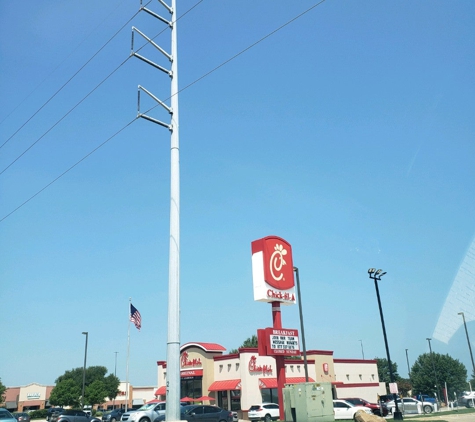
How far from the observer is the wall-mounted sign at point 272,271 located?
26891 mm

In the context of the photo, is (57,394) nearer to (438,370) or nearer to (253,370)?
(253,370)

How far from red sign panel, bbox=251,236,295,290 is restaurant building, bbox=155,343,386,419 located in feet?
60.3

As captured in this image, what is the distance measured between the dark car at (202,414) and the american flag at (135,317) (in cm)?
1245

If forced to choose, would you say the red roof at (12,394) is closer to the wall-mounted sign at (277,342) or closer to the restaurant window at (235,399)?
the restaurant window at (235,399)

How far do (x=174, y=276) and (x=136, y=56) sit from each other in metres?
7.01

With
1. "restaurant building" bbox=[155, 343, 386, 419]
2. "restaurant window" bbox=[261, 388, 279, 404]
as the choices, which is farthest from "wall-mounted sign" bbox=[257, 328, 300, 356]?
"restaurant window" bbox=[261, 388, 279, 404]

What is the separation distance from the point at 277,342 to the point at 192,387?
2578 centimetres

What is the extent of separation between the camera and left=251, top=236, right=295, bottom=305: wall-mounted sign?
26.9m

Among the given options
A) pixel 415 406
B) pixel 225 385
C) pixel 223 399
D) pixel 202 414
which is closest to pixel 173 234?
pixel 202 414

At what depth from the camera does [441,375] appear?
84.2 meters

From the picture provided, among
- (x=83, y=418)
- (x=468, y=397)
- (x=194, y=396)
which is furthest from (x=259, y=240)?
(x=468, y=397)

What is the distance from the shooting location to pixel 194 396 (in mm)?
47656

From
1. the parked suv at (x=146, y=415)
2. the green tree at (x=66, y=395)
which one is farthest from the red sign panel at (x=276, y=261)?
the green tree at (x=66, y=395)

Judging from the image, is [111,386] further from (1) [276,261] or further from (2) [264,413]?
(1) [276,261]
